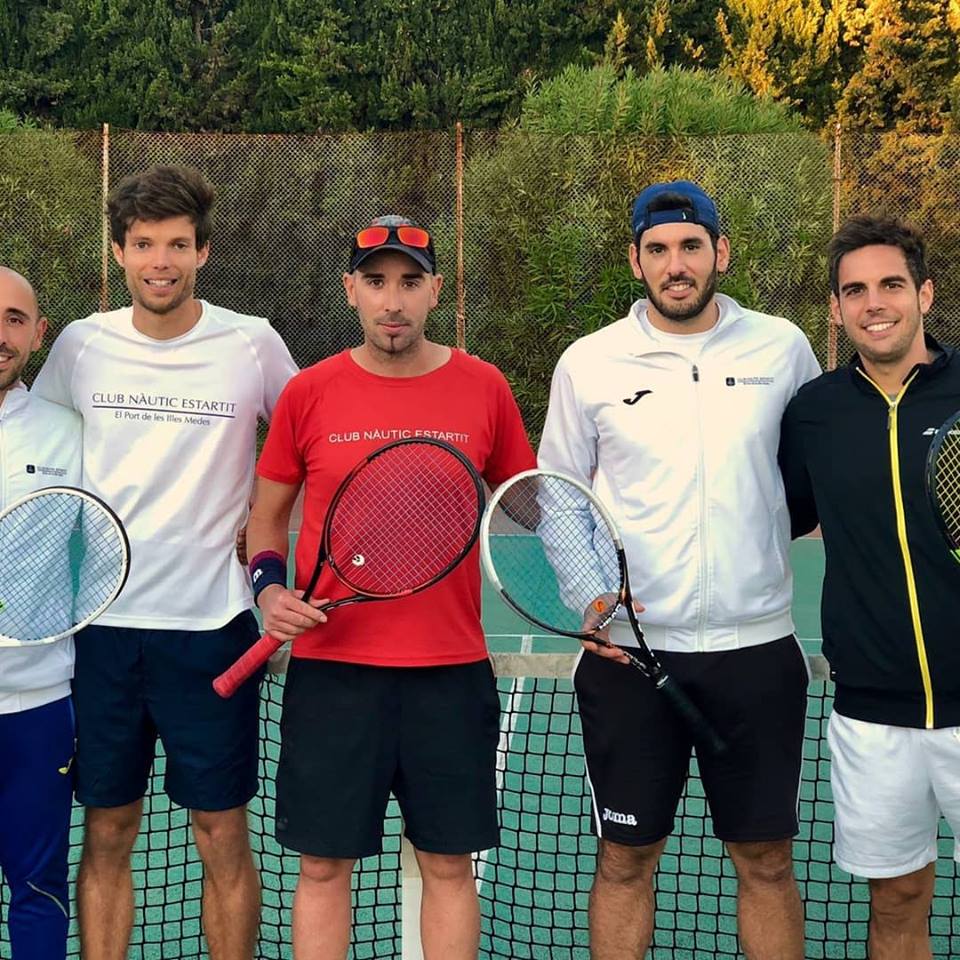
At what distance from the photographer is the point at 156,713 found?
272 cm

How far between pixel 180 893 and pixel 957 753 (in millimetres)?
2200

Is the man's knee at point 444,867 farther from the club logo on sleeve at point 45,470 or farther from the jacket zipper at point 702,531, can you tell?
the club logo on sleeve at point 45,470

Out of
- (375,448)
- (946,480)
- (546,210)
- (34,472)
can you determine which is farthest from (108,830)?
(546,210)

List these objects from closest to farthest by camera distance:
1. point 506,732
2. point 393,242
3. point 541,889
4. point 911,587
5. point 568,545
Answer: point 911,587, point 393,242, point 568,545, point 506,732, point 541,889

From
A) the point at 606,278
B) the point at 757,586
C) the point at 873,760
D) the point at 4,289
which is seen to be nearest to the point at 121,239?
the point at 4,289

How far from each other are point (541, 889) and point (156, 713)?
4.10 feet

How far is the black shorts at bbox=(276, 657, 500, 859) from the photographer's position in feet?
8.31

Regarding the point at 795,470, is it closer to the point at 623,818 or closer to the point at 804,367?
the point at 804,367

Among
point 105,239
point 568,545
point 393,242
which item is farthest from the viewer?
point 105,239

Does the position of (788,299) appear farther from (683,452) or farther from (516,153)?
(683,452)

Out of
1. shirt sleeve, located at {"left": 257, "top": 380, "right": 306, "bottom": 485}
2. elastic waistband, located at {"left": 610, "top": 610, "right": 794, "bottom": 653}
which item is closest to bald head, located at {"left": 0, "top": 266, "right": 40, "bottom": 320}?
shirt sleeve, located at {"left": 257, "top": 380, "right": 306, "bottom": 485}

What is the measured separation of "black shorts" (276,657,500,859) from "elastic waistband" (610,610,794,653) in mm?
356

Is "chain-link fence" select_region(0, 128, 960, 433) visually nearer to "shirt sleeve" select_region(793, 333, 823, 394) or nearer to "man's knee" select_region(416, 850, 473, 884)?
"shirt sleeve" select_region(793, 333, 823, 394)

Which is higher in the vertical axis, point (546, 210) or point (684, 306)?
point (546, 210)
